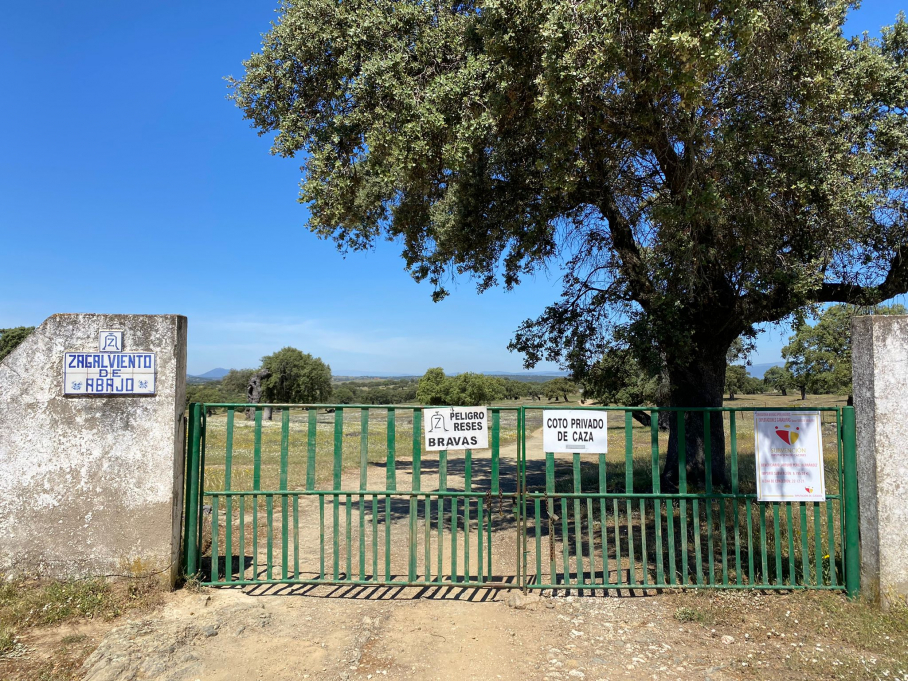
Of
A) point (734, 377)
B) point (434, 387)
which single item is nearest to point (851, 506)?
point (434, 387)

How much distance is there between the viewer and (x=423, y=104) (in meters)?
8.41

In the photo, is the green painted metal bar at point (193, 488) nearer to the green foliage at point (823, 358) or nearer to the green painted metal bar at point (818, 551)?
the green painted metal bar at point (818, 551)

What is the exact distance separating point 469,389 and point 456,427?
43.5 metres

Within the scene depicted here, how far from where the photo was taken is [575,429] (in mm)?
6215

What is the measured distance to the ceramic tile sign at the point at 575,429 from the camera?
242 inches

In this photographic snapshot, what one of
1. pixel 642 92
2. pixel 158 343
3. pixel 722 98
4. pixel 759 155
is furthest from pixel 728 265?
pixel 158 343

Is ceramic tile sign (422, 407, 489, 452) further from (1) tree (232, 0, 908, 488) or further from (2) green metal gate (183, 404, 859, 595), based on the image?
(1) tree (232, 0, 908, 488)

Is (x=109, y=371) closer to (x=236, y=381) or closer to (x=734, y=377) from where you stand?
(x=734, y=377)

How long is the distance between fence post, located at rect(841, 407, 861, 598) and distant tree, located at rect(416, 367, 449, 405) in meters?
42.8

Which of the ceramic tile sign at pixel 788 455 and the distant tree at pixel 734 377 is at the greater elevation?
the distant tree at pixel 734 377

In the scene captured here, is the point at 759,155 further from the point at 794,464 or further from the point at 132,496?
the point at 132,496

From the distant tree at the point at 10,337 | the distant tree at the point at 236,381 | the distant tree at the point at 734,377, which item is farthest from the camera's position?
the distant tree at the point at 236,381


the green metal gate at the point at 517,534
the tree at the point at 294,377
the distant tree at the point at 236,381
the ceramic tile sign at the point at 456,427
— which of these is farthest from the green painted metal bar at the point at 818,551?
the distant tree at the point at 236,381

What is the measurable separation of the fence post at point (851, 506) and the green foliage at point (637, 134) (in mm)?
3294
